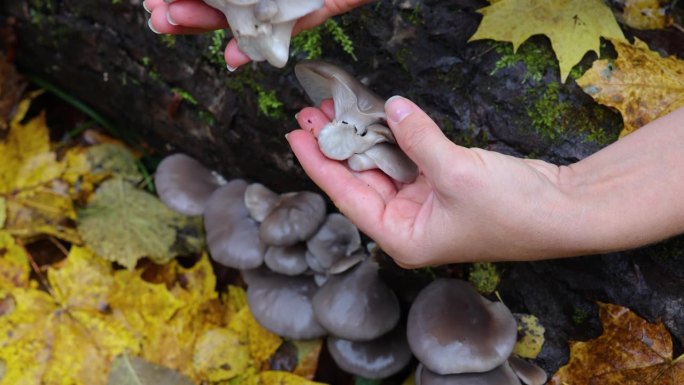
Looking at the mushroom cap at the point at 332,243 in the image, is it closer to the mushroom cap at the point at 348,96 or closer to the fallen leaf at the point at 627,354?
the mushroom cap at the point at 348,96

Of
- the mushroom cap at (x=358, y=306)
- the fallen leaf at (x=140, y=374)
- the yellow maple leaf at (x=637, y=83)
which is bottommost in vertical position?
the fallen leaf at (x=140, y=374)

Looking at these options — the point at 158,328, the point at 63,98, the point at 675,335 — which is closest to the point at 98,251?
the point at 158,328

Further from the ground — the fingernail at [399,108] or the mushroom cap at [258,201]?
the fingernail at [399,108]

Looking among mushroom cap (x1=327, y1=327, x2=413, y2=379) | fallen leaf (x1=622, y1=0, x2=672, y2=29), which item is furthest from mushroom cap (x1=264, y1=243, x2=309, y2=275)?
fallen leaf (x1=622, y1=0, x2=672, y2=29)

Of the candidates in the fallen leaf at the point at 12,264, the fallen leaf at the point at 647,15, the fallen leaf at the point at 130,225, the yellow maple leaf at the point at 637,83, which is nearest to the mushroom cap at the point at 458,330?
the yellow maple leaf at the point at 637,83

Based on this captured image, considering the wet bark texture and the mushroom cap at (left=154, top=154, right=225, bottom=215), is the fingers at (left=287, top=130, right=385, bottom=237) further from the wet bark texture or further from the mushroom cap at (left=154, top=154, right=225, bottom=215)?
the mushroom cap at (left=154, top=154, right=225, bottom=215)

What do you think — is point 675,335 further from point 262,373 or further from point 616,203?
point 262,373
